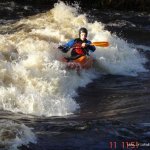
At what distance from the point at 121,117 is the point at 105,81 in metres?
3.52

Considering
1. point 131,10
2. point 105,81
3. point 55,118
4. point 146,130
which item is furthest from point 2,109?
point 131,10

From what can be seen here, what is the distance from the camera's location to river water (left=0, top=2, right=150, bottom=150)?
6.41 meters

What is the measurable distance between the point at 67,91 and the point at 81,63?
182 centimetres

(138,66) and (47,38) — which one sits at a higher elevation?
(47,38)

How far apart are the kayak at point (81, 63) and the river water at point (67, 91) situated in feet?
0.52

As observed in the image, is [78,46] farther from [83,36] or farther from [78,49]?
[83,36]

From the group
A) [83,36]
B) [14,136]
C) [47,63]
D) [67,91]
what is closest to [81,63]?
[83,36]

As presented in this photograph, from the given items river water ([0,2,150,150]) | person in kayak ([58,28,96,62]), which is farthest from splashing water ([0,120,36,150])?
person in kayak ([58,28,96,62])

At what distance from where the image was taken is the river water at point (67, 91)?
21.0 ft

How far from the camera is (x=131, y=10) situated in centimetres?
2097

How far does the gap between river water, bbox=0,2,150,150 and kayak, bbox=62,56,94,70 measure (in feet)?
0.52

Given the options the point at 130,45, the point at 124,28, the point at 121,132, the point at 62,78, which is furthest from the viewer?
the point at 124,28

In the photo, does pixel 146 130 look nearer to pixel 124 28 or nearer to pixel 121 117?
pixel 121 117

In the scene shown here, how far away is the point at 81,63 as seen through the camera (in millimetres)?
11219
